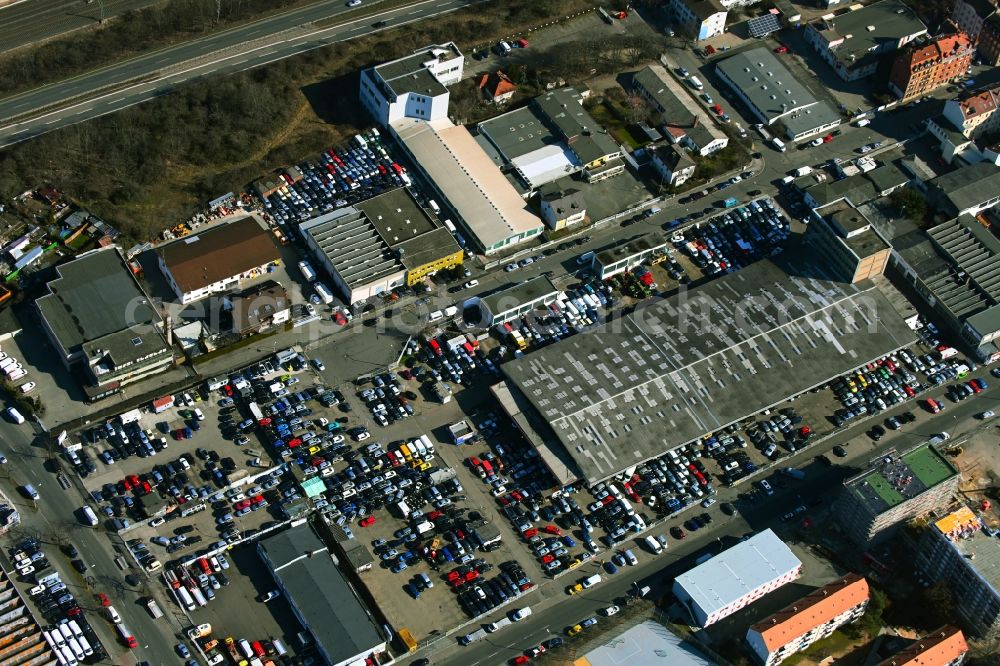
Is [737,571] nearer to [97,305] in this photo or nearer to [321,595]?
[321,595]

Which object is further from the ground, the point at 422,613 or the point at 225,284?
the point at 225,284

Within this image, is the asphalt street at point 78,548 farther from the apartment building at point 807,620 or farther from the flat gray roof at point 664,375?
the apartment building at point 807,620

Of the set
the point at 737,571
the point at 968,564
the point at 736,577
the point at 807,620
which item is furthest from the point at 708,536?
the point at 968,564

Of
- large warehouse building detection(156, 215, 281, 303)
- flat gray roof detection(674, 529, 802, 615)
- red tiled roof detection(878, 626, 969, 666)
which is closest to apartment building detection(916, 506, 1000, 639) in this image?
red tiled roof detection(878, 626, 969, 666)

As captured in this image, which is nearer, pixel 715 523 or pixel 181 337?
pixel 715 523

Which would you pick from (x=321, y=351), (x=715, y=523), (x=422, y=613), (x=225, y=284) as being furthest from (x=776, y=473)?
(x=225, y=284)

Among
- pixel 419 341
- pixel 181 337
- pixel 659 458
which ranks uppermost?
pixel 181 337

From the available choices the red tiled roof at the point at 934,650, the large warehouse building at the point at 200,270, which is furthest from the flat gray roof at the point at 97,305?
the red tiled roof at the point at 934,650

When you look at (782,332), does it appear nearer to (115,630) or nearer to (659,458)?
(659,458)
